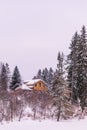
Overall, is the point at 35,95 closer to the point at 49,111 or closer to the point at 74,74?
the point at 49,111

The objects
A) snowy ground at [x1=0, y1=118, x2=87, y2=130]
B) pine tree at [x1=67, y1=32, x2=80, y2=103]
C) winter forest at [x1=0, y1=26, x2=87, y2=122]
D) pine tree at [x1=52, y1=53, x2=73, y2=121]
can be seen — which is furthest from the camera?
pine tree at [x1=67, y1=32, x2=80, y2=103]

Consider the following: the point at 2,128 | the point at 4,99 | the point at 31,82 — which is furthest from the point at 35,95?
the point at 31,82

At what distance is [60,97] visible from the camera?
3769cm

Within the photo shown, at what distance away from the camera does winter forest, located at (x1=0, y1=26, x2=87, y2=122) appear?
113 feet

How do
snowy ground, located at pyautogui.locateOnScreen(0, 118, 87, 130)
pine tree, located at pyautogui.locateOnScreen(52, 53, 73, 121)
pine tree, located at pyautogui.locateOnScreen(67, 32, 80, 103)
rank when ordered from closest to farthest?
1. snowy ground, located at pyautogui.locateOnScreen(0, 118, 87, 130)
2. pine tree, located at pyautogui.locateOnScreen(52, 53, 73, 121)
3. pine tree, located at pyautogui.locateOnScreen(67, 32, 80, 103)

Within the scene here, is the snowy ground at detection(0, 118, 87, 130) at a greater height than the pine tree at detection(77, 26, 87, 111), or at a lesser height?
lesser

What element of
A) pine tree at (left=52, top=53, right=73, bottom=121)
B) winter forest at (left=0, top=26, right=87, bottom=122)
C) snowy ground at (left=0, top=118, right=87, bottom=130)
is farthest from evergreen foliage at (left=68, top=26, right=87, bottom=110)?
snowy ground at (left=0, top=118, right=87, bottom=130)

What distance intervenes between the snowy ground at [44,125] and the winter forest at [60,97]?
1.09m

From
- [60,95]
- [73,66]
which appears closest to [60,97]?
[60,95]

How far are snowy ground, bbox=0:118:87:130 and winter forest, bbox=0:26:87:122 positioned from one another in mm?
1095

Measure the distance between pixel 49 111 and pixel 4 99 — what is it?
5.75 metres

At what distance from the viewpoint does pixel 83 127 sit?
33.0m

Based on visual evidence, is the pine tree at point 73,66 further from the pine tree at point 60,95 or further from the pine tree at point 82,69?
the pine tree at point 60,95

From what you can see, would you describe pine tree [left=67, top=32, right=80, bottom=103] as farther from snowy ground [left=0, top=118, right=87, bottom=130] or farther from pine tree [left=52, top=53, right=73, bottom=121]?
snowy ground [left=0, top=118, right=87, bottom=130]
